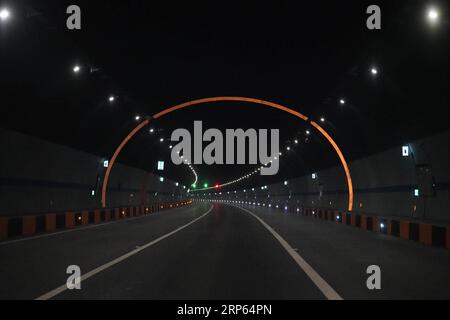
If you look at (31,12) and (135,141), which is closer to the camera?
(31,12)

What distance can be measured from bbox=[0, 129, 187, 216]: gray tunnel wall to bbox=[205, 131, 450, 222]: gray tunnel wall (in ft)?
62.5

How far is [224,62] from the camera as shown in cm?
2742

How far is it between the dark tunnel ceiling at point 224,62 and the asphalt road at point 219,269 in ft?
24.8

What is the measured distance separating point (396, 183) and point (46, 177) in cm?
2099

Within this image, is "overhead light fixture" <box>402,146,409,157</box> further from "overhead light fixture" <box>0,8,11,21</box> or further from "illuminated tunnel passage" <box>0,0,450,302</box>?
"overhead light fixture" <box>0,8,11,21</box>

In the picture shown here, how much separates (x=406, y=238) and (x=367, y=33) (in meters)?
8.29

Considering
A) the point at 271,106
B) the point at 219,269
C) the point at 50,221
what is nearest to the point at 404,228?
the point at 219,269

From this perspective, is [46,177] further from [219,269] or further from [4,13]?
[219,269]

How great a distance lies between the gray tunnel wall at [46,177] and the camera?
28.0 meters

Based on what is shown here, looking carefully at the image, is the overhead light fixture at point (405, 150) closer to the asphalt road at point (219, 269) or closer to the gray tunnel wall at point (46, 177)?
the asphalt road at point (219, 269)

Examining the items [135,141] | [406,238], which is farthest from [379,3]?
[135,141]

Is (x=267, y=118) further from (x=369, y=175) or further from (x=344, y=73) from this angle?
(x=344, y=73)

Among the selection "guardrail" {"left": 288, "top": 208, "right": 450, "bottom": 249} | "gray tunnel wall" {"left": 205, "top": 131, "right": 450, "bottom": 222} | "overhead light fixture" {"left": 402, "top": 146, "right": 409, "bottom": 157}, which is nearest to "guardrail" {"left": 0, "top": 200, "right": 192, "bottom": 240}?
"guardrail" {"left": 288, "top": 208, "right": 450, "bottom": 249}
